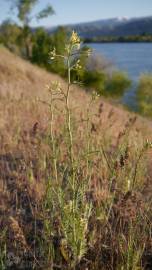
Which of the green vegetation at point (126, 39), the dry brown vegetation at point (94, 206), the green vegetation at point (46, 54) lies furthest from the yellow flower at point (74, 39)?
the green vegetation at point (126, 39)

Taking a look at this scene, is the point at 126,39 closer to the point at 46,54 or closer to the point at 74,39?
the point at 46,54

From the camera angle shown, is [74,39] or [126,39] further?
[126,39]

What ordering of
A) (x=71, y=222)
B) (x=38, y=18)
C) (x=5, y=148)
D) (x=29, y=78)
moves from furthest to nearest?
1. (x=38, y=18)
2. (x=29, y=78)
3. (x=5, y=148)
4. (x=71, y=222)

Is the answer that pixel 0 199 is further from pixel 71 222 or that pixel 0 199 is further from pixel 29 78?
pixel 29 78

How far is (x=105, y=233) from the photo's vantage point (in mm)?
2891

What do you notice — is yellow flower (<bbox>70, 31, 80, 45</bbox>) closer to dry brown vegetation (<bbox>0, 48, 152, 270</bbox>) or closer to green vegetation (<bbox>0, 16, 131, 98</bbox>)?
dry brown vegetation (<bbox>0, 48, 152, 270</bbox>)

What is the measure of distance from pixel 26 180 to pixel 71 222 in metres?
1.63

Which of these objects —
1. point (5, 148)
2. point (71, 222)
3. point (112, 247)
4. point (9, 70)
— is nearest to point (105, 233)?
point (112, 247)

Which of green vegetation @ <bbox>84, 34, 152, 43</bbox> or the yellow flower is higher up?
green vegetation @ <bbox>84, 34, 152, 43</bbox>

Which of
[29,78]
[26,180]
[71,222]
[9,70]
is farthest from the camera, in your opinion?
[29,78]

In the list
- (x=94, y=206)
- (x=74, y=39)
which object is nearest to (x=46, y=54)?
(x=94, y=206)

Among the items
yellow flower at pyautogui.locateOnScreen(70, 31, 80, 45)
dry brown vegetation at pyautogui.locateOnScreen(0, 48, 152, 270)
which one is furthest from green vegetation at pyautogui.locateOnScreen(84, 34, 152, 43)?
yellow flower at pyautogui.locateOnScreen(70, 31, 80, 45)

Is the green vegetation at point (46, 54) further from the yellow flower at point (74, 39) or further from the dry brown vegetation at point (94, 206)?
the yellow flower at point (74, 39)

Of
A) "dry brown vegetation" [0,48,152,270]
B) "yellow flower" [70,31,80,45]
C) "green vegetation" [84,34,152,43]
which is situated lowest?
"dry brown vegetation" [0,48,152,270]
